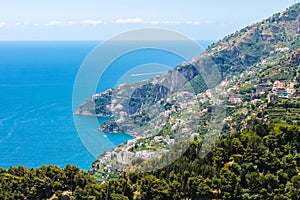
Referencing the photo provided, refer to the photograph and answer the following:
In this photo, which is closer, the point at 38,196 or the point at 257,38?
the point at 38,196

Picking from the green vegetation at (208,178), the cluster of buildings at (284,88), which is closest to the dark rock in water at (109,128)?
the green vegetation at (208,178)

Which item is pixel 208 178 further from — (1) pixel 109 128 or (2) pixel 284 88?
(2) pixel 284 88

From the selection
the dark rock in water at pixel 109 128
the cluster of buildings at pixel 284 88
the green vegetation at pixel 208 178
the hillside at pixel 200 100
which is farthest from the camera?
the cluster of buildings at pixel 284 88

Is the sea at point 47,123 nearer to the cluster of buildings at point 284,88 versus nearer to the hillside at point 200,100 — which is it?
the hillside at point 200,100

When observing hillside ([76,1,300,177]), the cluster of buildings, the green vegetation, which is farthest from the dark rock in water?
the cluster of buildings

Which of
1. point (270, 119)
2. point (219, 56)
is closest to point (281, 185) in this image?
point (270, 119)

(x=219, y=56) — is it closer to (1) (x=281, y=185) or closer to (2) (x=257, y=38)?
(2) (x=257, y=38)

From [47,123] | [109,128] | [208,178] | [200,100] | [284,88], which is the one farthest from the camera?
[47,123]

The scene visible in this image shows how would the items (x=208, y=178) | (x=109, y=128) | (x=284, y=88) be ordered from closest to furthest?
(x=208, y=178), (x=109, y=128), (x=284, y=88)

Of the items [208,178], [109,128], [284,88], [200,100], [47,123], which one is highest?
[47,123]

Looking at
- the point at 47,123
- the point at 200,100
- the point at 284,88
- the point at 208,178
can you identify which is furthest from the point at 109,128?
the point at 47,123

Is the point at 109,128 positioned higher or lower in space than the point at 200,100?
lower
